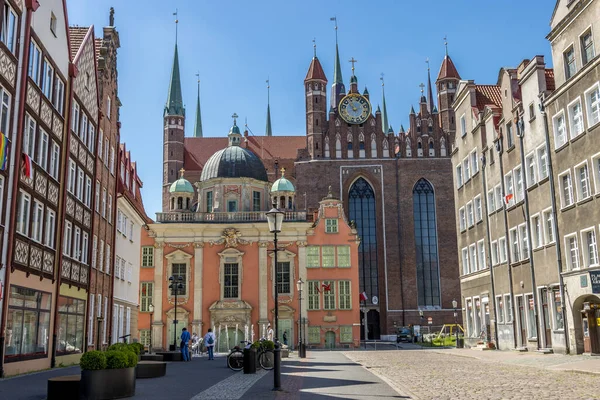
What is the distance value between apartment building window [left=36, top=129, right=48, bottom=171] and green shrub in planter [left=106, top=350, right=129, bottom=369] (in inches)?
424

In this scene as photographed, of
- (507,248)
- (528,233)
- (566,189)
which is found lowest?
(507,248)

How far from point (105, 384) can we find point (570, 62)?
22236mm

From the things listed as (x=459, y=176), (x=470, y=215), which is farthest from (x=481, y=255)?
(x=459, y=176)

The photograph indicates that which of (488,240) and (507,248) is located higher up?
(488,240)

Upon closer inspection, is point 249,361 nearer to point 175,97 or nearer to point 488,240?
point 488,240

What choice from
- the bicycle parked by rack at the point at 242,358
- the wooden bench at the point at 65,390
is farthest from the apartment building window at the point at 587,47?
the wooden bench at the point at 65,390

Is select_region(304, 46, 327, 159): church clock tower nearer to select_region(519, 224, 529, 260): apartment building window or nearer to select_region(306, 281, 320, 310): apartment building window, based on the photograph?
select_region(306, 281, 320, 310): apartment building window

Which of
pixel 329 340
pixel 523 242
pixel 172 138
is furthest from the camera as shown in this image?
pixel 172 138

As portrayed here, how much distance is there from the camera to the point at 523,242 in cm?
3084

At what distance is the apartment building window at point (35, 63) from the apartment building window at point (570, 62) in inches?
780

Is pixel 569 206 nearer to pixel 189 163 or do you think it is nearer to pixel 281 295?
pixel 281 295

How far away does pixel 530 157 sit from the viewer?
2973cm

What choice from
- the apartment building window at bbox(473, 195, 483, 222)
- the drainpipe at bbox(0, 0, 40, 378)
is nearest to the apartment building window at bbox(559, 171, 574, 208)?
the apartment building window at bbox(473, 195, 483, 222)

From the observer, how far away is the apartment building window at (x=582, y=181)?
24656mm
